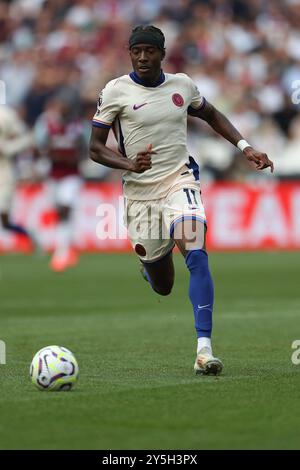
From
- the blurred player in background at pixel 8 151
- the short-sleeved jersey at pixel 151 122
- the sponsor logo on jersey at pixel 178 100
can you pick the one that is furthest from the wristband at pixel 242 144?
the blurred player in background at pixel 8 151

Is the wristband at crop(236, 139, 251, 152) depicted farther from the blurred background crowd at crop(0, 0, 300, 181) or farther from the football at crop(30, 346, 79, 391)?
the blurred background crowd at crop(0, 0, 300, 181)

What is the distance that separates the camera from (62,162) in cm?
2098

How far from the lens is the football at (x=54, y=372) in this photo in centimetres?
782

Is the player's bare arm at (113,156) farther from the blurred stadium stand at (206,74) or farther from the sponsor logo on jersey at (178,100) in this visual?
the blurred stadium stand at (206,74)

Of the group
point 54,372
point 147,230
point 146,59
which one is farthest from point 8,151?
point 54,372

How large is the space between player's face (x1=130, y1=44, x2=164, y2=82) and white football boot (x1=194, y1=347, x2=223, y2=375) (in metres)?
2.13

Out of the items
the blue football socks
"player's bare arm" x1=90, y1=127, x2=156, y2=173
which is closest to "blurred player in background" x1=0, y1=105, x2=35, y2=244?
"player's bare arm" x1=90, y1=127, x2=156, y2=173

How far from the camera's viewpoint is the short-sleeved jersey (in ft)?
30.3

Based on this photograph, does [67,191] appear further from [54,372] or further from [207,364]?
[54,372]

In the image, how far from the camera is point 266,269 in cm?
1962

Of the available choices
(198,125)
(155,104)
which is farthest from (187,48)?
(155,104)

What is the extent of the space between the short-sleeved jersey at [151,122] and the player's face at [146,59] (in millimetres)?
171

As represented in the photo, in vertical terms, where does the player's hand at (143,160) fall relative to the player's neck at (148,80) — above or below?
below

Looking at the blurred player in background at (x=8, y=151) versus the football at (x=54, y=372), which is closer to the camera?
the football at (x=54, y=372)
